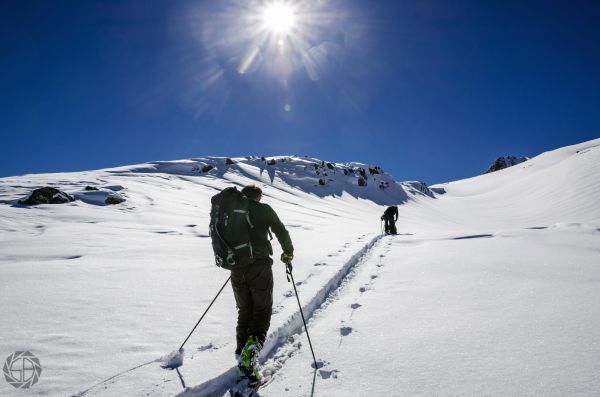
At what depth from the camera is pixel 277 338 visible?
4.46 metres

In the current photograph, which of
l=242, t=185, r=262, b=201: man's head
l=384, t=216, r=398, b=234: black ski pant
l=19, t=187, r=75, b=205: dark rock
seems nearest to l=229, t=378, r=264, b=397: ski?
l=242, t=185, r=262, b=201: man's head

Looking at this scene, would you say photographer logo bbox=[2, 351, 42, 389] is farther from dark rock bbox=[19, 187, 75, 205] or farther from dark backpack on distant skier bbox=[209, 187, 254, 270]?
dark rock bbox=[19, 187, 75, 205]

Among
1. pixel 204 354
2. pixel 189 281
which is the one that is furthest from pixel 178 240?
pixel 204 354

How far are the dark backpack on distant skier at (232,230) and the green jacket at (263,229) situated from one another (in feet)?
0.35

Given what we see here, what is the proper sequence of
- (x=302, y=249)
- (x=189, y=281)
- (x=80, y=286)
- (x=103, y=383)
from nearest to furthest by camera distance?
(x=103, y=383) < (x=80, y=286) < (x=189, y=281) < (x=302, y=249)

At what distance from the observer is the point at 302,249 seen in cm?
1140

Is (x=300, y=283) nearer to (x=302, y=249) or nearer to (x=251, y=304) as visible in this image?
(x=251, y=304)

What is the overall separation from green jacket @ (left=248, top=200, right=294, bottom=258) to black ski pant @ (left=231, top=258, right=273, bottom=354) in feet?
0.48

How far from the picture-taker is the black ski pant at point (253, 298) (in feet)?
12.5

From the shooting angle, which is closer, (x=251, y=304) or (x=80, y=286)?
(x=251, y=304)

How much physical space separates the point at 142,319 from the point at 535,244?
36.1 feet

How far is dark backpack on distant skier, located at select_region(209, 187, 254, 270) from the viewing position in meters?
3.74

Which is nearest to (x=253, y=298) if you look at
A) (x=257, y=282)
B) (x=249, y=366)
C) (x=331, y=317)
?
(x=257, y=282)

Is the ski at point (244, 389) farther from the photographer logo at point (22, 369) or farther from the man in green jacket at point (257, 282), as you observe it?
the photographer logo at point (22, 369)
